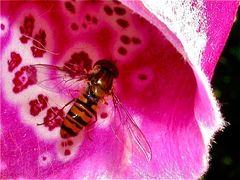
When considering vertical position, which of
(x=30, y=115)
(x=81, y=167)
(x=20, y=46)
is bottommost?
(x=81, y=167)

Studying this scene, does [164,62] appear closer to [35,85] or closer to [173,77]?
[173,77]

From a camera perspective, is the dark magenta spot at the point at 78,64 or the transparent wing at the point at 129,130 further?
the dark magenta spot at the point at 78,64

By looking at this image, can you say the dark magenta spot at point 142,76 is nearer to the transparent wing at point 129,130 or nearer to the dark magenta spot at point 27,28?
the transparent wing at point 129,130

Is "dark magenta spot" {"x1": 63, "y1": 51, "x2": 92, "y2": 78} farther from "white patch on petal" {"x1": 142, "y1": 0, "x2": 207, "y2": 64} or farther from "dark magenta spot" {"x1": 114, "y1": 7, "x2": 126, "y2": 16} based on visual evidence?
"white patch on petal" {"x1": 142, "y1": 0, "x2": 207, "y2": 64}

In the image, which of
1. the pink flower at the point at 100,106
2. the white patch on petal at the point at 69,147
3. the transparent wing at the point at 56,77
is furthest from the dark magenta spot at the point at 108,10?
the white patch on petal at the point at 69,147

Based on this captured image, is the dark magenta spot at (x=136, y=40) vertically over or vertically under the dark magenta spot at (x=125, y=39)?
under

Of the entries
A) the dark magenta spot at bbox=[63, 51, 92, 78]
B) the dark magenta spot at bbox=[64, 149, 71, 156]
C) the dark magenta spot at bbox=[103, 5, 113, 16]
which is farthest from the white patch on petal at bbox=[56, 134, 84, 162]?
the dark magenta spot at bbox=[103, 5, 113, 16]

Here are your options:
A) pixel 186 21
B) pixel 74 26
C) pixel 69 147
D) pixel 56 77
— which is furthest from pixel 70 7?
pixel 186 21

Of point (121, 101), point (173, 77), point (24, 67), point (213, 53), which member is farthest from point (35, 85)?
point (213, 53)
